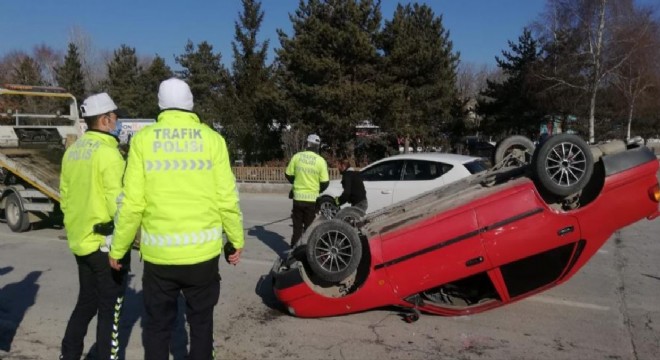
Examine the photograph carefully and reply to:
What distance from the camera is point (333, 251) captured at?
17.1 feet

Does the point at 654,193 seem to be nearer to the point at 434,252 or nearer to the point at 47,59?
the point at 434,252

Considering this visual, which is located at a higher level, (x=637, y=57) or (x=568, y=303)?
(x=637, y=57)

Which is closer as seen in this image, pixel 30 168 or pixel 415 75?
pixel 30 168

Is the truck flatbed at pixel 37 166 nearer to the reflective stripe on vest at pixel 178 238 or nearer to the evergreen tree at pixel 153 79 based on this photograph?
the reflective stripe on vest at pixel 178 238

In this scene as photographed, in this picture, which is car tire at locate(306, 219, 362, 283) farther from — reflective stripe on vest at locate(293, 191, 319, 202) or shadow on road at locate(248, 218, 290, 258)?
shadow on road at locate(248, 218, 290, 258)

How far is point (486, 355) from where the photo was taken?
4.47m

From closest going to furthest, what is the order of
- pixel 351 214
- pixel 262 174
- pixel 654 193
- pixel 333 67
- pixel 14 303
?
pixel 654 193 → pixel 14 303 → pixel 351 214 → pixel 262 174 → pixel 333 67

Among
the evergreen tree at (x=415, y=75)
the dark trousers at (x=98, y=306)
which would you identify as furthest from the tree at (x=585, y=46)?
the dark trousers at (x=98, y=306)

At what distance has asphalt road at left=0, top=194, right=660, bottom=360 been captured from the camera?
461cm

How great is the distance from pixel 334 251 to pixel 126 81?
52.0 meters

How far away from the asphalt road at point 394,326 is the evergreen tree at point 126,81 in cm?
4527

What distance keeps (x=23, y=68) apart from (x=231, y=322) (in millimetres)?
52981

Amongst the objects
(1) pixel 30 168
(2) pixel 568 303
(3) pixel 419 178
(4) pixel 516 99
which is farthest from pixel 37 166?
(4) pixel 516 99

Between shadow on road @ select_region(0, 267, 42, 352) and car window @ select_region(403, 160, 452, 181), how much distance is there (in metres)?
6.70
